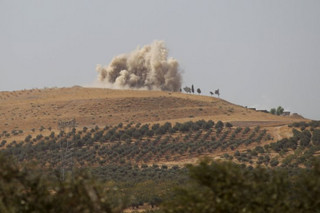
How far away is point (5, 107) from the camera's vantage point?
324 ft

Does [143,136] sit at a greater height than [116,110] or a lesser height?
lesser

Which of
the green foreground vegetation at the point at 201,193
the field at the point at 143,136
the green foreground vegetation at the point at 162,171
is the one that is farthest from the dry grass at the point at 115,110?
the green foreground vegetation at the point at 201,193

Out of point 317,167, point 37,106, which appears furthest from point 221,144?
point 317,167

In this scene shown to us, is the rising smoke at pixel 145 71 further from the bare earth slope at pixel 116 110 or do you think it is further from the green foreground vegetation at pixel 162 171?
the green foreground vegetation at pixel 162 171

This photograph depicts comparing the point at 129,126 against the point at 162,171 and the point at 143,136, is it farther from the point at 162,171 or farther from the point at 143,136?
Result: the point at 162,171

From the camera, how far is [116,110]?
9019cm

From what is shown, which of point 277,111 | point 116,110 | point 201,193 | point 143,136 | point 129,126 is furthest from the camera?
point 277,111

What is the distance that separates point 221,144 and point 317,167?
161 feet

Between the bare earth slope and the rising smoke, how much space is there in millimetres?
10252

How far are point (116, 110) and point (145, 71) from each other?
26060 mm

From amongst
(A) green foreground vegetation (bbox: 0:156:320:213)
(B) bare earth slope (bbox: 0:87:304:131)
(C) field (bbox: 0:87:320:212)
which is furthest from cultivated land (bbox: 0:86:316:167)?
(A) green foreground vegetation (bbox: 0:156:320:213)

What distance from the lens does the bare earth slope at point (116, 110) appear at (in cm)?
8438

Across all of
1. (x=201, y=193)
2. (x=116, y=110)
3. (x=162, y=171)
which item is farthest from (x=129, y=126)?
(x=201, y=193)

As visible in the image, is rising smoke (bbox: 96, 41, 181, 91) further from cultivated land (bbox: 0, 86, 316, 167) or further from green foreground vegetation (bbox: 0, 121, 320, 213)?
green foreground vegetation (bbox: 0, 121, 320, 213)
